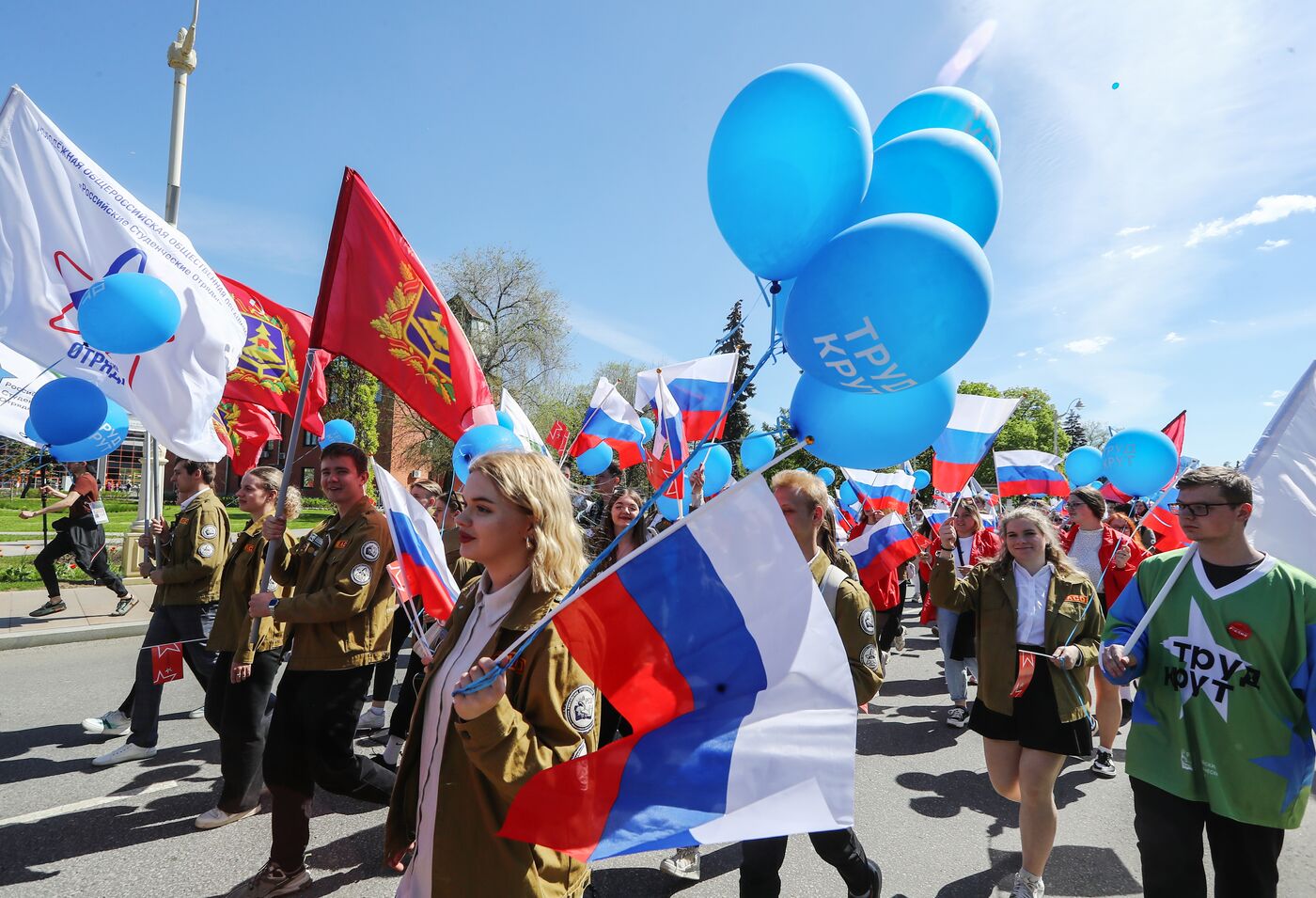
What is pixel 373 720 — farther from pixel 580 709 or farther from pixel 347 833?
pixel 580 709

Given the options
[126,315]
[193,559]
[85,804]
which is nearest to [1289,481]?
[126,315]

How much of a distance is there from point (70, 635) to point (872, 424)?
927 centimetres

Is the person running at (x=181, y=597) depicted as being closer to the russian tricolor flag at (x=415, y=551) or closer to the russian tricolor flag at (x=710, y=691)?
the russian tricolor flag at (x=415, y=551)

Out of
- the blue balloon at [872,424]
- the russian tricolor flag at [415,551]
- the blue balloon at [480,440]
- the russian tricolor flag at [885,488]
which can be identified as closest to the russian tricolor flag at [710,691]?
the blue balloon at [872,424]

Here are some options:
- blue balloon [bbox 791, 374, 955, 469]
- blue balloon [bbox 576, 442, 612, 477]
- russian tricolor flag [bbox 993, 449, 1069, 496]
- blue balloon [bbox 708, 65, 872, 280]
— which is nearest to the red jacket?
blue balloon [bbox 791, 374, 955, 469]

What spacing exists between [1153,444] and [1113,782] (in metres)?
2.58

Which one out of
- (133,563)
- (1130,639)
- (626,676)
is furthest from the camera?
(133,563)

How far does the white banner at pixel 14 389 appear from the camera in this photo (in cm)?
550

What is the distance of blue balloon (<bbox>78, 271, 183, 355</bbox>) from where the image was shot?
13.4ft

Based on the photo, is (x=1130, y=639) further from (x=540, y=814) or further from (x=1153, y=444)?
(x=1153, y=444)

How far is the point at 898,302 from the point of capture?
2320mm

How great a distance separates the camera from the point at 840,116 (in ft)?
9.11

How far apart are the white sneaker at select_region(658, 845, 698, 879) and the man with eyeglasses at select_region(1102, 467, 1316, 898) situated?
1.97 meters

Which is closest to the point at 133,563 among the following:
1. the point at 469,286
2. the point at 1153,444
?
the point at 1153,444
